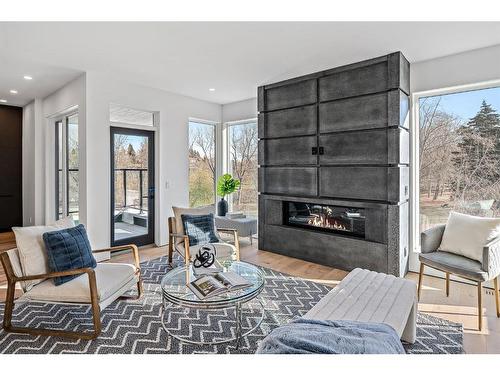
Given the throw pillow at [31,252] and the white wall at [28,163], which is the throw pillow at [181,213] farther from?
the white wall at [28,163]

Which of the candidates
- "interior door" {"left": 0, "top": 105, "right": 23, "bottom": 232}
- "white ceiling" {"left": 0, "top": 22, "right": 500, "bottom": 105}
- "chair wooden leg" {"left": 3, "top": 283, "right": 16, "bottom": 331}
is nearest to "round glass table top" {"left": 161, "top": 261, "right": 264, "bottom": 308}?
"chair wooden leg" {"left": 3, "top": 283, "right": 16, "bottom": 331}

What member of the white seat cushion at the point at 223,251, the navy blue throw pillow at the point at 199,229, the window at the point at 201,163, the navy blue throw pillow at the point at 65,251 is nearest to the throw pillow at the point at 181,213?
the navy blue throw pillow at the point at 199,229

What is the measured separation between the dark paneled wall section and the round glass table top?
170cm

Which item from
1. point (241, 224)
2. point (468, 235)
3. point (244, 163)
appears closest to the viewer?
point (468, 235)

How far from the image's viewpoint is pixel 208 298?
2199 mm

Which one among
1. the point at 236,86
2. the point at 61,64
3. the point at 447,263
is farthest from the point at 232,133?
the point at 447,263

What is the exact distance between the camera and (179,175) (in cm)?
545

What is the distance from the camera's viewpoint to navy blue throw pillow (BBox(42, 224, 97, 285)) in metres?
2.37

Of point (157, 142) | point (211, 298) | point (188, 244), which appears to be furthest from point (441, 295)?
point (157, 142)

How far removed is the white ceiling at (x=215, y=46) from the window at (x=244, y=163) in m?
1.62

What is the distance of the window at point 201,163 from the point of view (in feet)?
19.4

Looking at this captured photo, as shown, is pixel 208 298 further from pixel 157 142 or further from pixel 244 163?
pixel 244 163

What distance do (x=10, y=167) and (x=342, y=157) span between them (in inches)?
264

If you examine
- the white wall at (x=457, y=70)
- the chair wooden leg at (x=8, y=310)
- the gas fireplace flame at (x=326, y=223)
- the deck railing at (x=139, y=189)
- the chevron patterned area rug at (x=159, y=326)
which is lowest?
the chevron patterned area rug at (x=159, y=326)
